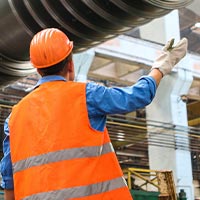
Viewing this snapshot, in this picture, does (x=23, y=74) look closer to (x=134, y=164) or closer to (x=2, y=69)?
(x=2, y=69)

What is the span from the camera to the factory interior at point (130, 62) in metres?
2.12

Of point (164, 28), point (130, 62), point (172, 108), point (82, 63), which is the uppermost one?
point (164, 28)

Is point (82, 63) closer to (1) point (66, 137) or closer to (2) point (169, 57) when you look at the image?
(2) point (169, 57)

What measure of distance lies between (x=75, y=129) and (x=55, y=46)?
0.31 meters

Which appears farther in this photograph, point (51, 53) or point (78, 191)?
point (51, 53)

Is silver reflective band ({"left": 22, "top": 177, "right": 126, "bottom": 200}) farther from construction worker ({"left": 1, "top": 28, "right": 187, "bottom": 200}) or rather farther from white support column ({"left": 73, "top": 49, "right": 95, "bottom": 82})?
white support column ({"left": 73, "top": 49, "right": 95, "bottom": 82})

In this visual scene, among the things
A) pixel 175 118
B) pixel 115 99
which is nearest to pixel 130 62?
pixel 175 118

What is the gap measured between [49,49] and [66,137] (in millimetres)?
321

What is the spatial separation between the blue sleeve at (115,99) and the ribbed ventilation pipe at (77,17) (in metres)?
0.72

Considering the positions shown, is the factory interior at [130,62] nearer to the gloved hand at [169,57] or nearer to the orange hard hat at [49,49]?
the gloved hand at [169,57]

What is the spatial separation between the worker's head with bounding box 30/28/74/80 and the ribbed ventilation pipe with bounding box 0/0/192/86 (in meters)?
0.55

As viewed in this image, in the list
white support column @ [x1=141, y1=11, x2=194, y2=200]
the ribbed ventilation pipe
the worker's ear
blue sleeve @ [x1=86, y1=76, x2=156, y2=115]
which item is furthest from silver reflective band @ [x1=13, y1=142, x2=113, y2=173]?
white support column @ [x1=141, y1=11, x2=194, y2=200]

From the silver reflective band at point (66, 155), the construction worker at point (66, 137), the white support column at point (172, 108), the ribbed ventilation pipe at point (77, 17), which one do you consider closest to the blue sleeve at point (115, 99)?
the construction worker at point (66, 137)

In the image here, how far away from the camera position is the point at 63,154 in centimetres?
137
